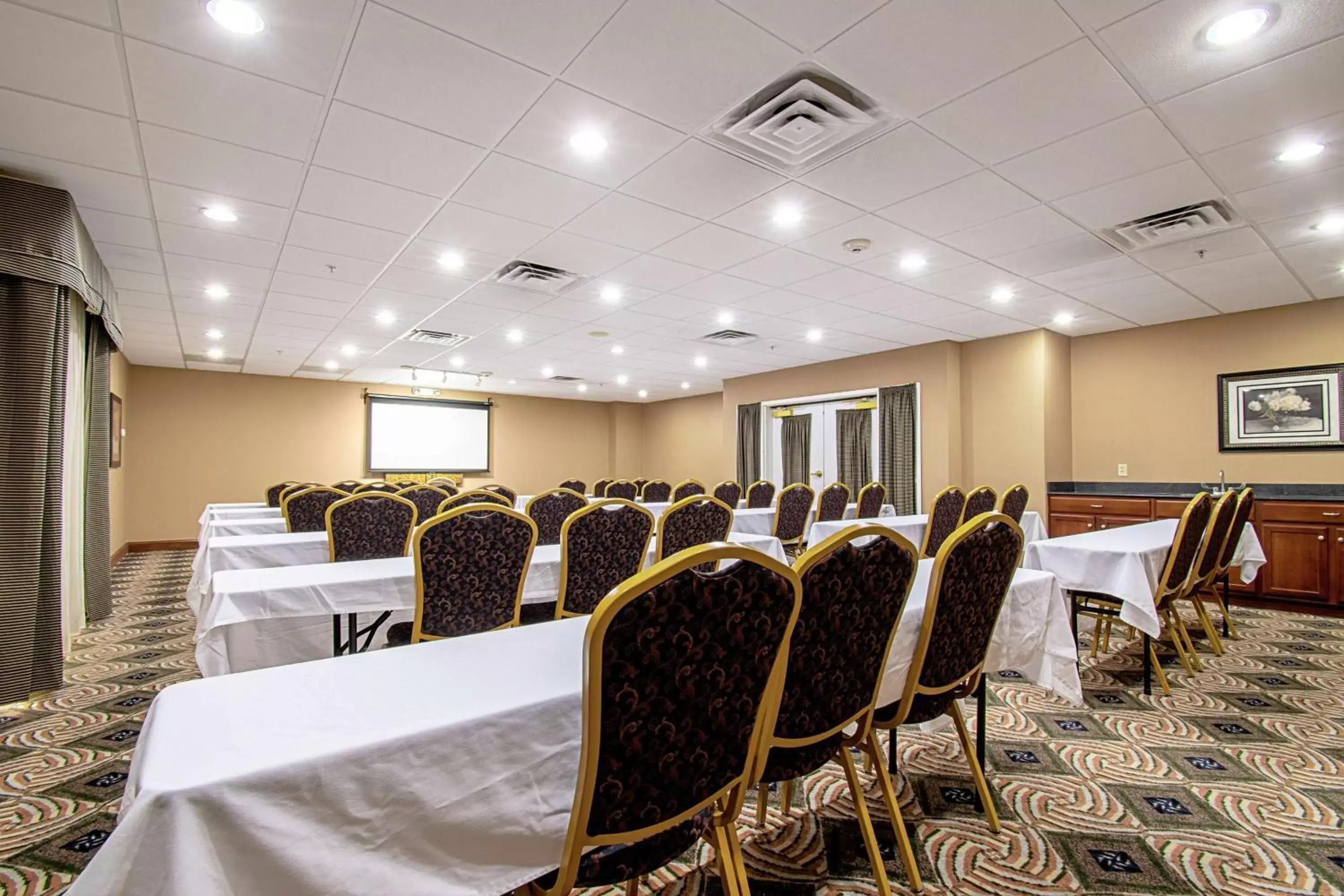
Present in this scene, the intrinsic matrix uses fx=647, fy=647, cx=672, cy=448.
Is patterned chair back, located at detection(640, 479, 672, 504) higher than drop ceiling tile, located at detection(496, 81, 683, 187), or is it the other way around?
drop ceiling tile, located at detection(496, 81, 683, 187)

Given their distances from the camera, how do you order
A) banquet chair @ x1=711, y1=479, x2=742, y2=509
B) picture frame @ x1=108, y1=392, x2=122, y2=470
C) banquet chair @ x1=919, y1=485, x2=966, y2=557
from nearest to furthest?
banquet chair @ x1=919, y1=485, x2=966, y2=557 < banquet chair @ x1=711, y1=479, x2=742, y2=509 < picture frame @ x1=108, y1=392, x2=122, y2=470

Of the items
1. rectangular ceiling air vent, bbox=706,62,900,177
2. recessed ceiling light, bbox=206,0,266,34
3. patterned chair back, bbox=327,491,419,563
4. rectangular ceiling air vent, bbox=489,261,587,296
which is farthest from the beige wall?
recessed ceiling light, bbox=206,0,266,34

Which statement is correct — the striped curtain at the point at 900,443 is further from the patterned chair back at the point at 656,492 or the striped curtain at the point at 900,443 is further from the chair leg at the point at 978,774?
the chair leg at the point at 978,774

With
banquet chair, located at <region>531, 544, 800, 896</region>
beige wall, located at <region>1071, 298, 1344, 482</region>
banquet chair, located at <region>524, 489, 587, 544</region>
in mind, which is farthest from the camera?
beige wall, located at <region>1071, 298, 1344, 482</region>

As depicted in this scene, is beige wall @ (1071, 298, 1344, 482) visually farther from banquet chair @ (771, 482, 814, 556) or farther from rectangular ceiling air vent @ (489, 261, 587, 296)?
rectangular ceiling air vent @ (489, 261, 587, 296)

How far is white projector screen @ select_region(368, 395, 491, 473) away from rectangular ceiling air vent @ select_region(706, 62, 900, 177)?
10.1m

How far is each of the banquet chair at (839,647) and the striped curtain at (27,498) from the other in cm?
377

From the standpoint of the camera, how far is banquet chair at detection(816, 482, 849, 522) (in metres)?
6.25

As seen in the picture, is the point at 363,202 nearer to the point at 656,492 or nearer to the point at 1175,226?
the point at 656,492

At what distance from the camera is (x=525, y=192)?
3547mm

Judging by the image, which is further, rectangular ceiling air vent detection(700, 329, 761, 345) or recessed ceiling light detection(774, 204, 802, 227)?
rectangular ceiling air vent detection(700, 329, 761, 345)

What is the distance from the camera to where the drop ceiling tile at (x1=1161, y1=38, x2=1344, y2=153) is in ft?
7.88

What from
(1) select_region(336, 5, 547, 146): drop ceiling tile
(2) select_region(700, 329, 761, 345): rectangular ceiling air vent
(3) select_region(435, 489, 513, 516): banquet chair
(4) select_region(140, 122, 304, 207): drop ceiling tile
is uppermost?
(1) select_region(336, 5, 547, 146): drop ceiling tile

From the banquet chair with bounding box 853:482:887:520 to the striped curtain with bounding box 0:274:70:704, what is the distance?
18.1 ft
